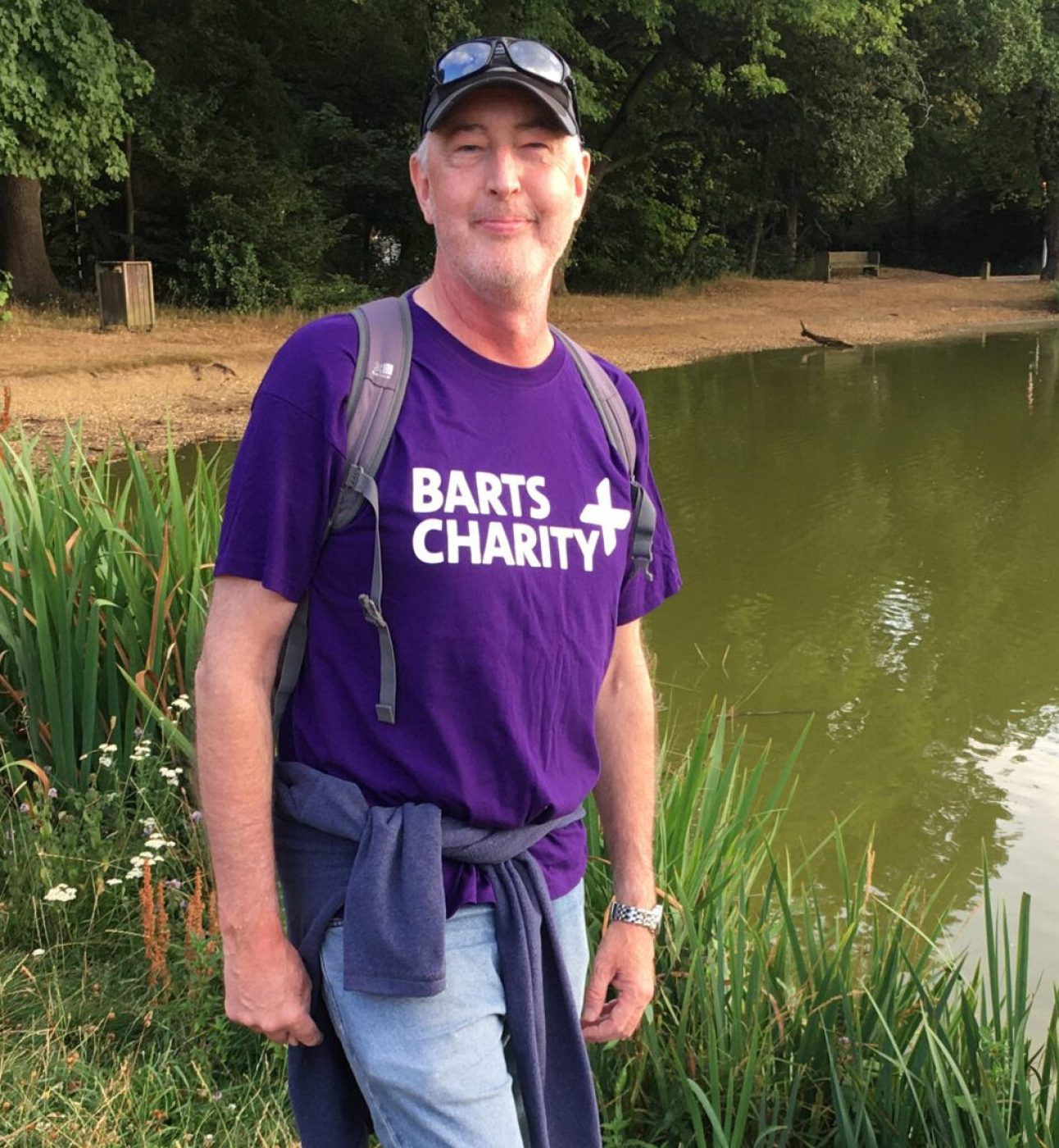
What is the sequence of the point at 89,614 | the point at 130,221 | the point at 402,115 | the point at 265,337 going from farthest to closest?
the point at 402,115, the point at 130,221, the point at 265,337, the point at 89,614

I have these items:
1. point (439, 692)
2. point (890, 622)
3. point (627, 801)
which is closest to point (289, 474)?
point (439, 692)

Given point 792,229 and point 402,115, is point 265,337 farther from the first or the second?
point 792,229

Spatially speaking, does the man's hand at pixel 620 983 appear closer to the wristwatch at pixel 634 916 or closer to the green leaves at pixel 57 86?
the wristwatch at pixel 634 916

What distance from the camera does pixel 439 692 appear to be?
1630 millimetres

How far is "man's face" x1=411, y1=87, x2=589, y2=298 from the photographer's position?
5.76 feet

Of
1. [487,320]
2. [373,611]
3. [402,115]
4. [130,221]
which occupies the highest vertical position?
[402,115]

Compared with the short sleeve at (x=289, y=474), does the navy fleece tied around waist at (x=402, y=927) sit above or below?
below

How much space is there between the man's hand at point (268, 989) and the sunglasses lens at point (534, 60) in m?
1.24

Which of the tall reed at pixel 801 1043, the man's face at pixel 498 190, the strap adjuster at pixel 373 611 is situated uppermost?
the man's face at pixel 498 190

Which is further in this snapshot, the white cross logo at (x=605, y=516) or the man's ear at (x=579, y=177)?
the man's ear at (x=579, y=177)

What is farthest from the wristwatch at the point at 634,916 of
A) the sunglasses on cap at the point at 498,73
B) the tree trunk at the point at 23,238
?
the tree trunk at the point at 23,238

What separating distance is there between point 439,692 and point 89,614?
217cm

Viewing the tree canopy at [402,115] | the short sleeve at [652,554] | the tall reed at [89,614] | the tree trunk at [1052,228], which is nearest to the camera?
the short sleeve at [652,554]

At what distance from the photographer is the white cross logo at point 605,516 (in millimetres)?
1785
